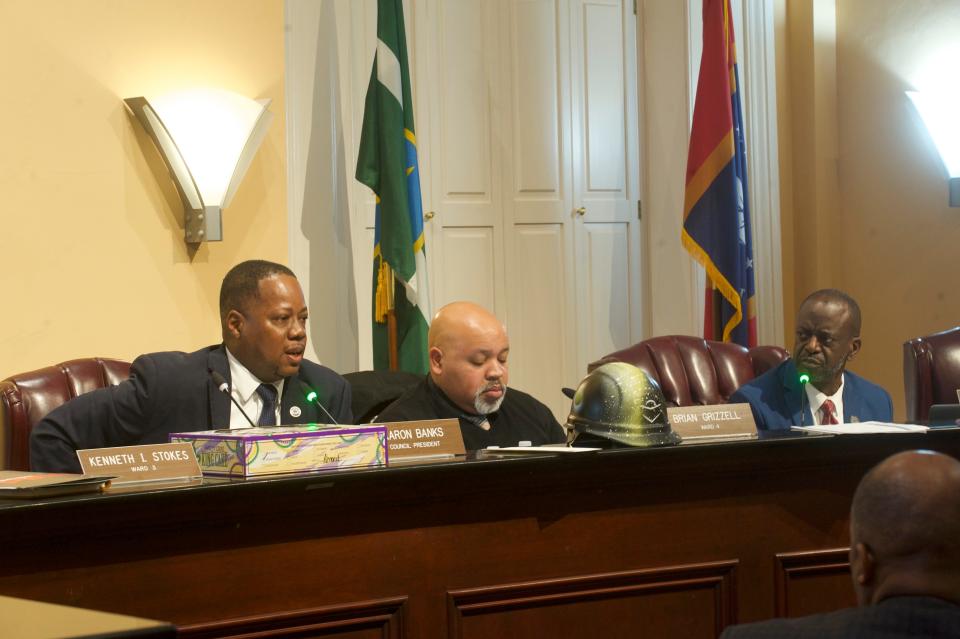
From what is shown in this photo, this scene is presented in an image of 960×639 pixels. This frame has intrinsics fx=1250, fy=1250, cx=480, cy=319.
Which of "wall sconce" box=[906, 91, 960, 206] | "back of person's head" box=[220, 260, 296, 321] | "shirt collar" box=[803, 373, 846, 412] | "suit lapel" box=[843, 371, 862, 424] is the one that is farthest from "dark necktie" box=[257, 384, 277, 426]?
"wall sconce" box=[906, 91, 960, 206]

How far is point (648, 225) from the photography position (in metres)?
6.44

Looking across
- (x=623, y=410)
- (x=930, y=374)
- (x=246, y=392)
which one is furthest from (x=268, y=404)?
(x=930, y=374)

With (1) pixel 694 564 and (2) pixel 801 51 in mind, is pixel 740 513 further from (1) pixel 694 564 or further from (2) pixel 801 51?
(2) pixel 801 51

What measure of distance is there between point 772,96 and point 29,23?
3664 millimetres

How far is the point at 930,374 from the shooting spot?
4.28 meters

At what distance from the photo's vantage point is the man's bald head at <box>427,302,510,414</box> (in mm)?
3744

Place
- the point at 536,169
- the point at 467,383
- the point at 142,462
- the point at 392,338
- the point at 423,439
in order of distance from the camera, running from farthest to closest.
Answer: the point at 536,169, the point at 392,338, the point at 467,383, the point at 423,439, the point at 142,462

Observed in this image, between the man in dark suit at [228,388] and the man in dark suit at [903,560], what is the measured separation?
220 centimetres

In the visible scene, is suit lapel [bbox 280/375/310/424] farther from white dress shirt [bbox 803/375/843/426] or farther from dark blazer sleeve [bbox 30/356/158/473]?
white dress shirt [bbox 803/375/843/426]

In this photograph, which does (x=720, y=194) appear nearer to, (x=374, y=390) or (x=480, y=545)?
(x=374, y=390)

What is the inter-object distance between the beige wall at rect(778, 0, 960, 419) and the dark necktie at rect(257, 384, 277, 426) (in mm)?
3335

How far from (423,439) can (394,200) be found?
2429 mm

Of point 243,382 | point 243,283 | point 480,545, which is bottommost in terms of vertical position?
point 480,545

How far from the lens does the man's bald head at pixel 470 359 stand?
12.3ft
